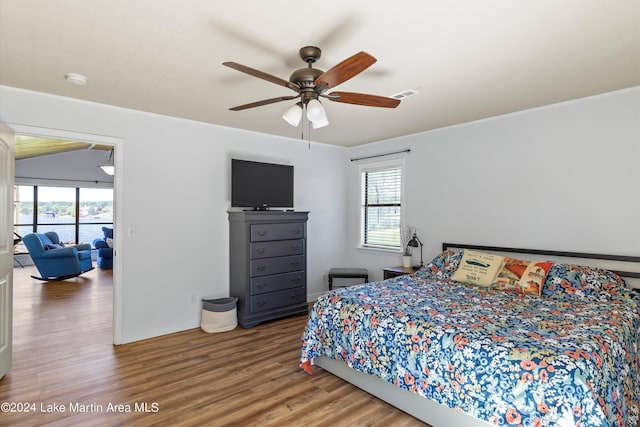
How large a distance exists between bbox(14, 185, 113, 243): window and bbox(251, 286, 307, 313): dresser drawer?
7.60 metres

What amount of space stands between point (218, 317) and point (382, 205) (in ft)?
9.28

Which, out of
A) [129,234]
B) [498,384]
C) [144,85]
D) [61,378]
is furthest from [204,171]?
[498,384]

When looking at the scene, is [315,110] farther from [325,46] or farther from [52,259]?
[52,259]

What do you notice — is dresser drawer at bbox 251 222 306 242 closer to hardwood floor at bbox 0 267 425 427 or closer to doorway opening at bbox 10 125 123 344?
hardwood floor at bbox 0 267 425 427

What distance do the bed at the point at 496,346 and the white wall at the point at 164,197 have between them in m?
1.81

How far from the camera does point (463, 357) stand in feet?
6.44

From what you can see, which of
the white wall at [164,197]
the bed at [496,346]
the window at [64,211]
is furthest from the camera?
the window at [64,211]

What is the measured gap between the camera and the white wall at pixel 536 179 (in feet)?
9.98

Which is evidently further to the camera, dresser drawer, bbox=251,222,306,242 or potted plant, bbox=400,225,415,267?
potted plant, bbox=400,225,415,267

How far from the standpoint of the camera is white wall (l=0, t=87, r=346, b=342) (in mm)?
3293

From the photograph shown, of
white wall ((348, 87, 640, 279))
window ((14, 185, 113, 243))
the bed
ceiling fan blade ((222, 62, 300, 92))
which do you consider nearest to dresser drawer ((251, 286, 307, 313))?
the bed

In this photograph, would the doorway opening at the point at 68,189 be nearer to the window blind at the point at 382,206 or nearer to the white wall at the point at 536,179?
the window blind at the point at 382,206

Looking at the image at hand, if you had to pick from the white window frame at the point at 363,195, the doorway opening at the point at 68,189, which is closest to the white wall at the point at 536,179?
the white window frame at the point at 363,195

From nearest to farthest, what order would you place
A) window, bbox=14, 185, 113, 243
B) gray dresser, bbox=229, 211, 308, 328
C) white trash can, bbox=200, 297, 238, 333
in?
white trash can, bbox=200, 297, 238, 333, gray dresser, bbox=229, 211, 308, 328, window, bbox=14, 185, 113, 243
